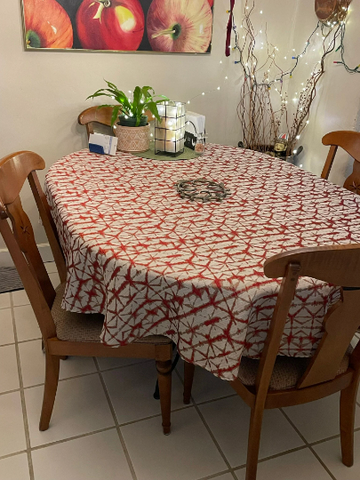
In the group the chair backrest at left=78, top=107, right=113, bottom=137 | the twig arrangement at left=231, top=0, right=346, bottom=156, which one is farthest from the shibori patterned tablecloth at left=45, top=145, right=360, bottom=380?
the twig arrangement at left=231, top=0, right=346, bottom=156

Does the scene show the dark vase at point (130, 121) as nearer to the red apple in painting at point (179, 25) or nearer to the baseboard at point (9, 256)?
the red apple in painting at point (179, 25)

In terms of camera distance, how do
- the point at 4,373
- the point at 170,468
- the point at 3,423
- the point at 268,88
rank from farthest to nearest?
the point at 268,88 < the point at 4,373 < the point at 3,423 < the point at 170,468

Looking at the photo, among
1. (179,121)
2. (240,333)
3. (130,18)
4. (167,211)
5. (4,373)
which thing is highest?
(130,18)

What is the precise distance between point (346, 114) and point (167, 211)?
148 centimetres

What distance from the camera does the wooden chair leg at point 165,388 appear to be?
4.59 ft

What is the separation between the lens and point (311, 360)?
45.3 inches

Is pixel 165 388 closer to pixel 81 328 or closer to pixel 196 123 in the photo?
pixel 81 328

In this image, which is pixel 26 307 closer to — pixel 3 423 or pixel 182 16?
pixel 3 423

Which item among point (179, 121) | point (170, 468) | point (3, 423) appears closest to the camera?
point (170, 468)

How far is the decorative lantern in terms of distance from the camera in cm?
200

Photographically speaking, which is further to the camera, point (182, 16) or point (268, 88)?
point (268, 88)

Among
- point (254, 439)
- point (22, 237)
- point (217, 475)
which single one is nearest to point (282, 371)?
point (254, 439)

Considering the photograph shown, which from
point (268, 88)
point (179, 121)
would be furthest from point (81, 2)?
point (268, 88)

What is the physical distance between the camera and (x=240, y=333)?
1.08 metres
